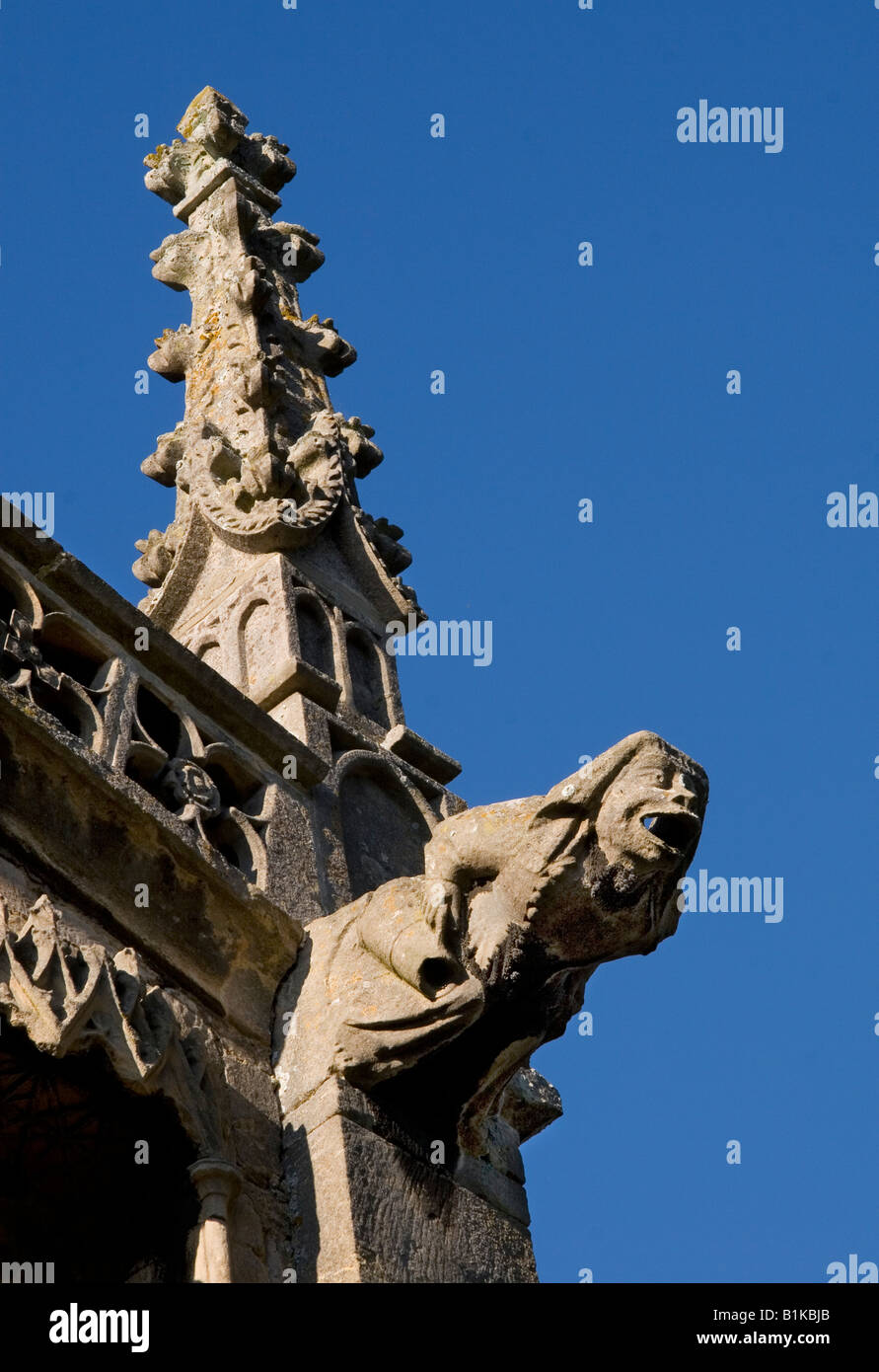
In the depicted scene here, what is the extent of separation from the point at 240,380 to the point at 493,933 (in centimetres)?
316

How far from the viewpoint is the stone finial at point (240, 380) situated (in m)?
7.34

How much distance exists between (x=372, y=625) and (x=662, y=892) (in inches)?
89.1

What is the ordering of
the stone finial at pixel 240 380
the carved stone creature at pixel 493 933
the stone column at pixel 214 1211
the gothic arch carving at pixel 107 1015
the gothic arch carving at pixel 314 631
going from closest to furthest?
the gothic arch carving at pixel 107 1015
the stone column at pixel 214 1211
the carved stone creature at pixel 493 933
the gothic arch carving at pixel 314 631
the stone finial at pixel 240 380

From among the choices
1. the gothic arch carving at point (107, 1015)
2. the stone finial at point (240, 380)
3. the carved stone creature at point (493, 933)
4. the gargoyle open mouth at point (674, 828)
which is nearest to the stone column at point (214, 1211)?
the gothic arch carving at point (107, 1015)

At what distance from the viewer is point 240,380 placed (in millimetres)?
7879

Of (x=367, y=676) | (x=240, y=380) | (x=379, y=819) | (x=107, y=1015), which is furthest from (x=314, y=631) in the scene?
(x=107, y=1015)

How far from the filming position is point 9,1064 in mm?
4656

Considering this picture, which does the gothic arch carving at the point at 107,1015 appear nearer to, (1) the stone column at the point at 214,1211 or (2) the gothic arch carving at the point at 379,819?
(1) the stone column at the point at 214,1211

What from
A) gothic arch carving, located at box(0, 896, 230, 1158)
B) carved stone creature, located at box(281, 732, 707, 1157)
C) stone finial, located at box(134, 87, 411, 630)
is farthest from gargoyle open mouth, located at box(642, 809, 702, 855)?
stone finial, located at box(134, 87, 411, 630)

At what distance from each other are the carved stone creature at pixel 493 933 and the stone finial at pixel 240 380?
2092 millimetres

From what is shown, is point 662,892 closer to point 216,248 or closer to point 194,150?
point 216,248

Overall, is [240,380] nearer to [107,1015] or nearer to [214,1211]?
[107,1015]
